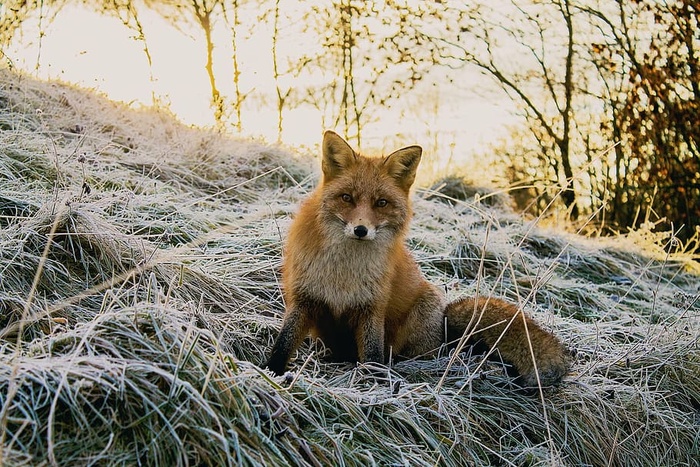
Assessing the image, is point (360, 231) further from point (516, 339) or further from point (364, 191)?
point (516, 339)

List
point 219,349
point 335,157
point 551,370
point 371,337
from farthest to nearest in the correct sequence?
1. point 335,157
2. point 371,337
3. point 551,370
4. point 219,349

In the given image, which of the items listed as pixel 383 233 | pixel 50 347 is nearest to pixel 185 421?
pixel 50 347

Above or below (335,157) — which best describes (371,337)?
below

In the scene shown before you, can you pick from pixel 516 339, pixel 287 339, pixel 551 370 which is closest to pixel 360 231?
pixel 287 339

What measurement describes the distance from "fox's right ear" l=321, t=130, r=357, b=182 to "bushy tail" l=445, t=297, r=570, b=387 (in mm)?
906

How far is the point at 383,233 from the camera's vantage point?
319 cm

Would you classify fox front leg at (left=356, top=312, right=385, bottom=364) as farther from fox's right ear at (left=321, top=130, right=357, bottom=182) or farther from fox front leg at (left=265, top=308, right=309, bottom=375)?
fox's right ear at (left=321, top=130, right=357, bottom=182)

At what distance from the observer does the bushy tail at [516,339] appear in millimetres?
3002

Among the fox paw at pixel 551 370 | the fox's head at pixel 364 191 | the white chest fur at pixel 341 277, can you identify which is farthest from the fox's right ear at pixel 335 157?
the fox paw at pixel 551 370

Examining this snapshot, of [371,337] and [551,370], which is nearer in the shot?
[551,370]

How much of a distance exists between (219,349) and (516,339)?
160 centimetres

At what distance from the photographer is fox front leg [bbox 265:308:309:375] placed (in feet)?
9.89

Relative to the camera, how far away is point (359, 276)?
3160 mm

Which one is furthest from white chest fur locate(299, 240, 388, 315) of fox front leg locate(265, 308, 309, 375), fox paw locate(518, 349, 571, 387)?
fox paw locate(518, 349, 571, 387)
